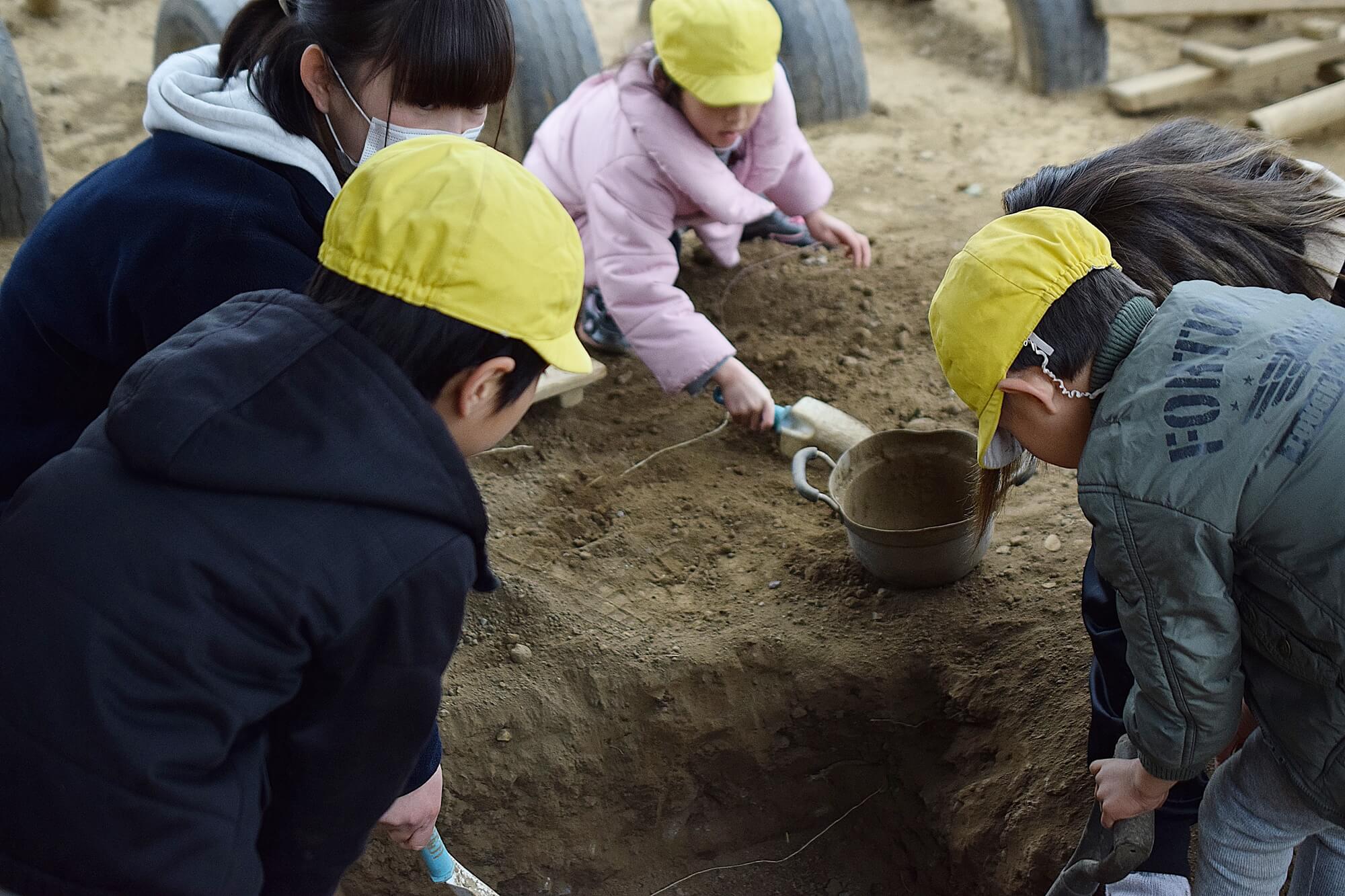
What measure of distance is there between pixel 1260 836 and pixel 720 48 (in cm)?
197

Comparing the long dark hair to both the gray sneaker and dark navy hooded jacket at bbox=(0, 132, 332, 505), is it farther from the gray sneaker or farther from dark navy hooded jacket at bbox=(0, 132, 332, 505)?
the gray sneaker

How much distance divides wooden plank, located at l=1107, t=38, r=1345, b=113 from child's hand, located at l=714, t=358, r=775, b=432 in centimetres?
314

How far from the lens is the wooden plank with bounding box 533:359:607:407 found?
124 inches

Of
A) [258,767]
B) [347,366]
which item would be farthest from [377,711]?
[347,366]

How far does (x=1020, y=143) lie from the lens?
4801mm

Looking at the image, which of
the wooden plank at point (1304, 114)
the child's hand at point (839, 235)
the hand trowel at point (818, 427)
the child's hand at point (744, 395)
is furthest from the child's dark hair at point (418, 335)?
the wooden plank at point (1304, 114)

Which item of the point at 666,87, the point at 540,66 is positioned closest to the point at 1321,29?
the point at 540,66

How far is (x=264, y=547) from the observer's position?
1188mm

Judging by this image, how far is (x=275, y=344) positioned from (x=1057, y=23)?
485 centimetres

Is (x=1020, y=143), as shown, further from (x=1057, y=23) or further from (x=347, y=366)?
(x=347, y=366)

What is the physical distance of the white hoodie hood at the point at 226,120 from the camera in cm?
178

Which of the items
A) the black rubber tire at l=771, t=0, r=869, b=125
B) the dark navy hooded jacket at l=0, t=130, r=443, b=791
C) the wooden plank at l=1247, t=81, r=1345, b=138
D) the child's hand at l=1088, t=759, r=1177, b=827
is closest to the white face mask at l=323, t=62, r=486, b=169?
the dark navy hooded jacket at l=0, t=130, r=443, b=791

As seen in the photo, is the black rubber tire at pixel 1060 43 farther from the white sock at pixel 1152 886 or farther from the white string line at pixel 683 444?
the white sock at pixel 1152 886

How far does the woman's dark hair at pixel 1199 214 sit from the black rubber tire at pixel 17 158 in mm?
→ 3474
